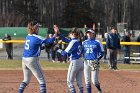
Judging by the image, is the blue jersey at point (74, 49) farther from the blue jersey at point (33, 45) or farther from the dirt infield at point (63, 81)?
the dirt infield at point (63, 81)

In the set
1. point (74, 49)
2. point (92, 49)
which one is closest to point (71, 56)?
point (74, 49)

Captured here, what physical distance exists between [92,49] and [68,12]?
63043 millimetres

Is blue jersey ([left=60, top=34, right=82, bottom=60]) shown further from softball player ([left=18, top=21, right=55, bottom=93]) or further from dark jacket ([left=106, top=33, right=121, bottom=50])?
dark jacket ([left=106, top=33, right=121, bottom=50])

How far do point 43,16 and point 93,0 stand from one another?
979cm

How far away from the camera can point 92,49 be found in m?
12.2

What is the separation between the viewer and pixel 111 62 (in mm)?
21703

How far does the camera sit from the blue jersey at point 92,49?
12.3 metres

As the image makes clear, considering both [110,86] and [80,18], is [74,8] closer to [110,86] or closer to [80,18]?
[80,18]

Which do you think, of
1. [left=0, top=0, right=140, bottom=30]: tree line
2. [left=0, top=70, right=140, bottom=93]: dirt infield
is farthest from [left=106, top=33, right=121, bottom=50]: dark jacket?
[left=0, top=0, right=140, bottom=30]: tree line

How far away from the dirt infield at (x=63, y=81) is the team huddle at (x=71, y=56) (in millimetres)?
1801

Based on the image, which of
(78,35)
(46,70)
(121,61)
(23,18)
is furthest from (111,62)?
(23,18)

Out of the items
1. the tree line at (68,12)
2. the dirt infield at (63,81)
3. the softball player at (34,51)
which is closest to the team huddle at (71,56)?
the softball player at (34,51)

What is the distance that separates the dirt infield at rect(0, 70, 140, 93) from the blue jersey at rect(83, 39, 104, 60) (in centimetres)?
182

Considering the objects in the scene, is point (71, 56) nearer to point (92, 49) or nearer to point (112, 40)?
point (92, 49)
